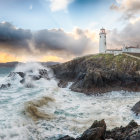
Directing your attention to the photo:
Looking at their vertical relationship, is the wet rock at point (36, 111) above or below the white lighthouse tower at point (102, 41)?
below

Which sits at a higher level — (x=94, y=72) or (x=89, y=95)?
(x=94, y=72)

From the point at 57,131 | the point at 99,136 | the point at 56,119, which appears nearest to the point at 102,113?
the point at 56,119

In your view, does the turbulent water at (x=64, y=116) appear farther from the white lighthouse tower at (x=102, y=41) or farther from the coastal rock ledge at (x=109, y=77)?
the white lighthouse tower at (x=102, y=41)

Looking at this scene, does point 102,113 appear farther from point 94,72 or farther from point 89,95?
point 94,72

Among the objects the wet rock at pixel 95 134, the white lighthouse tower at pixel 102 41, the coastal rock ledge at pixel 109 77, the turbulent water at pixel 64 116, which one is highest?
the white lighthouse tower at pixel 102 41

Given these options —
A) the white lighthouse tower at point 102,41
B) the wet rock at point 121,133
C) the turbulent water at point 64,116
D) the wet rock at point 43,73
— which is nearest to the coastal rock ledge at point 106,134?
the wet rock at point 121,133

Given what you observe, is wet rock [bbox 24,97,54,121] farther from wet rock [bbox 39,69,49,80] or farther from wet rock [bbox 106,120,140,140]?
wet rock [bbox 39,69,49,80]

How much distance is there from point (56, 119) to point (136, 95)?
43.4 feet

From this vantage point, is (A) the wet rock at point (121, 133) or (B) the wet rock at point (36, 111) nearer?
(A) the wet rock at point (121, 133)

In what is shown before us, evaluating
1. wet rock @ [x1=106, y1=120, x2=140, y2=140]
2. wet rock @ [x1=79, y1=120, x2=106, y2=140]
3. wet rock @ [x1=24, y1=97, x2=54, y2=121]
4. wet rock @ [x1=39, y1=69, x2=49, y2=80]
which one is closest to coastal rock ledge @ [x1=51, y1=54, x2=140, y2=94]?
wet rock @ [x1=39, y1=69, x2=49, y2=80]

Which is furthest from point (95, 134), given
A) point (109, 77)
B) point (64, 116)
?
point (109, 77)

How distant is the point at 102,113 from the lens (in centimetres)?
1692

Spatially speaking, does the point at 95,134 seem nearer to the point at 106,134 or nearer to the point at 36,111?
the point at 106,134

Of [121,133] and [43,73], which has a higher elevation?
[43,73]
